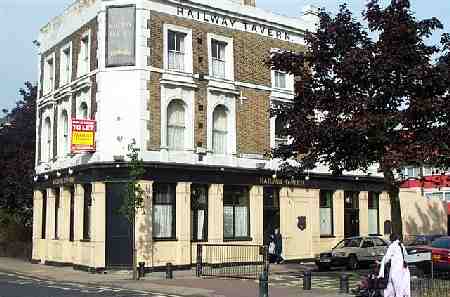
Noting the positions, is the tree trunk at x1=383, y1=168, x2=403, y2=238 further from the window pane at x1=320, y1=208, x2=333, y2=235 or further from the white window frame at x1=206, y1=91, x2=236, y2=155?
the window pane at x1=320, y1=208, x2=333, y2=235

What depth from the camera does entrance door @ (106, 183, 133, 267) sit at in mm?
27656

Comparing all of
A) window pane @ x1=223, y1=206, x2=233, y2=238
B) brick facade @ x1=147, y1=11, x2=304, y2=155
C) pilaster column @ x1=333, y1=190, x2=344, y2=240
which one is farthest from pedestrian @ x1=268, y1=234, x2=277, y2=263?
pilaster column @ x1=333, y1=190, x2=344, y2=240

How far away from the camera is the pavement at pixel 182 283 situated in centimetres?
1980

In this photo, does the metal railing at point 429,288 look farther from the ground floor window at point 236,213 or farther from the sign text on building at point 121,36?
the sign text on building at point 121,36

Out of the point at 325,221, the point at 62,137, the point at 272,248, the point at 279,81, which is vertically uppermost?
the point at 279,81

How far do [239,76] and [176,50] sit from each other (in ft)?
11.5

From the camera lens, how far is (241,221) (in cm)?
3142

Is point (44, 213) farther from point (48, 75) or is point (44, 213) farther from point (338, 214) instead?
point (338, 214)

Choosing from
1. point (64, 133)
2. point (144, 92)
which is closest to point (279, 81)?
point (144, 92)

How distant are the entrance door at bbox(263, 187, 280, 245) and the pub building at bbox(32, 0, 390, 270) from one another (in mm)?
60

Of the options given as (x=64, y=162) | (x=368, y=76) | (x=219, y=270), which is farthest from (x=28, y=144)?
(x=368, y=76)

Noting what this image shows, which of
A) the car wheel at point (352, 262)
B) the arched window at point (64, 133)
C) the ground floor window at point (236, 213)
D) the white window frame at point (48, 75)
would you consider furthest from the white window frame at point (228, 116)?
the white window frame at point (48, 75)

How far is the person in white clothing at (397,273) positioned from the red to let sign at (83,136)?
17495mm

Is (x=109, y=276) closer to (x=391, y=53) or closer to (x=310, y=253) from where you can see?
(x=310, y=253)
